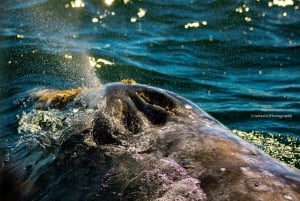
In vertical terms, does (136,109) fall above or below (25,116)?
above

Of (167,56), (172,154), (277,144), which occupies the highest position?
(172,154)

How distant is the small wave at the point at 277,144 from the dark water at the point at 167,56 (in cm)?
2

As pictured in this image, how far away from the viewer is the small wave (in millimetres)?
5980

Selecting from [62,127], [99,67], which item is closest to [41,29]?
[99,67]

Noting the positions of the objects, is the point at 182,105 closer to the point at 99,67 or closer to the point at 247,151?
the point at 247,151

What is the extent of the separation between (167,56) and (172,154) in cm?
732

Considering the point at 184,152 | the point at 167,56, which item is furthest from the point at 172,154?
the point at 167,56

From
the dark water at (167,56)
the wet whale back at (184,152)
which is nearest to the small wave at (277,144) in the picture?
the dark water at (167,56)

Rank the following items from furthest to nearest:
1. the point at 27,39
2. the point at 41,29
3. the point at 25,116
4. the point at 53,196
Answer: the point at 41,29
the point at 27,39
the point at 25,116
the point at 53,196

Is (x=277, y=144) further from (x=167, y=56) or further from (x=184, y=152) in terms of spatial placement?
(x=167, y=56)

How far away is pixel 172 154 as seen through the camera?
10.4 feet

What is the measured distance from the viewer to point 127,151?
11.0ft

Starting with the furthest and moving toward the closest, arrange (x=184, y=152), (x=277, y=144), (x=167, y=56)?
(x=167, y=56), (x=277, y=144), (x=184, y=152)

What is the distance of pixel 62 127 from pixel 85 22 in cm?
849
